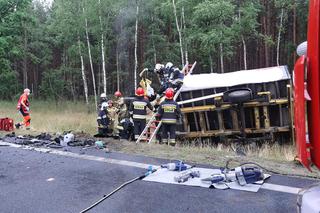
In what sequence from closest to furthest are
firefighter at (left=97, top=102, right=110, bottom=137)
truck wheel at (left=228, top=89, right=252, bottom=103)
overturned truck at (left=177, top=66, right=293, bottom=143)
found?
truck wheel at (left=228, top=89, right=252, bottom=103) < overturned truck at (left=177, top=66, right=293, bottom=143) < firefighter at (left=97, top=102, right=110, bottom=137)

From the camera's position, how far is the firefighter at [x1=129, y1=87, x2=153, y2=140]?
409 inches

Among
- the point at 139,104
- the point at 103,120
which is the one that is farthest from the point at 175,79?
the point at 103,120

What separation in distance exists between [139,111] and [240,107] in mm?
2661

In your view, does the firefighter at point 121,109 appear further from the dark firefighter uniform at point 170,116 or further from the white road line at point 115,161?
the white road line at point 115,161

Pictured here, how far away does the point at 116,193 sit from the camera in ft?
15.7

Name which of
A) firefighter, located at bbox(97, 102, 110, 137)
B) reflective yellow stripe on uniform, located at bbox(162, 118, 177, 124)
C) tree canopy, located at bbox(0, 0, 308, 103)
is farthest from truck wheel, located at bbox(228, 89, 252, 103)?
tree canopy, located at bbox(0, 0, 308, 103)

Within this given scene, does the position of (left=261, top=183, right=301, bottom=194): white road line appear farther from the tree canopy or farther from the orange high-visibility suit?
the tree canopy

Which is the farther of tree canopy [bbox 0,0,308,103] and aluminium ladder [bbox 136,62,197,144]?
tree canopy [bbox 0,0,308,103]

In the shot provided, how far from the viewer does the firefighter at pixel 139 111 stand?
10383mm

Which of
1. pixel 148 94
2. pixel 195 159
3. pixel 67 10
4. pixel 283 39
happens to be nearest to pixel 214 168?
pixel 195 159

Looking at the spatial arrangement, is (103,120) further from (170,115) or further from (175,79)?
(170,115)

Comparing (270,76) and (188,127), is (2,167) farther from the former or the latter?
(270,76)

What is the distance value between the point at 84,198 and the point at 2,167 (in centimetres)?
244

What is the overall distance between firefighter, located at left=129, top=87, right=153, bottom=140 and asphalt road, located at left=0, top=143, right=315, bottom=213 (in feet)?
13.2
